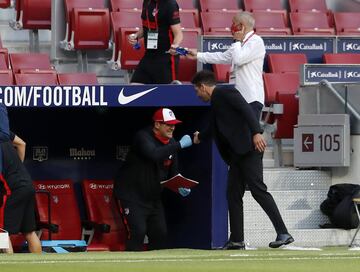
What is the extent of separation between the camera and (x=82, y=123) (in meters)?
14.0

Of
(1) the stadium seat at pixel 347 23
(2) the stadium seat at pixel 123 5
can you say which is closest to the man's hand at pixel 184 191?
(2) the stadium seat at pixel 123 5

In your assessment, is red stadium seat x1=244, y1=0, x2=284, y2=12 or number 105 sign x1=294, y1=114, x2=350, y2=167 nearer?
number 105 sign x1=294, y1=114, x2=350, y2=167

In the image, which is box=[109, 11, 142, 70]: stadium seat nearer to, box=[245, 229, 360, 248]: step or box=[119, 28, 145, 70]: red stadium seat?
box=[119, 28, 145, 70]: red stadium seat

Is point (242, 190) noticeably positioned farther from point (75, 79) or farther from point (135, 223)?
point (75, 79)

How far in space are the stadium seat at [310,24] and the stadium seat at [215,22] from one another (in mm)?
1003

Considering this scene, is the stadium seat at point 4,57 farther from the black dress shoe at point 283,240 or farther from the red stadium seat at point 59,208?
the black dress shoe at point 283,240

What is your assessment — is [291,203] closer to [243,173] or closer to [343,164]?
[343,164]

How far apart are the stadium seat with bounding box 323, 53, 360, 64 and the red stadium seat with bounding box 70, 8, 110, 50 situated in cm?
277

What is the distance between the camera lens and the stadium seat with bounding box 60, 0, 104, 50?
651 inches

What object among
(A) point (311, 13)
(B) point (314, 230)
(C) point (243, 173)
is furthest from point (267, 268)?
(A) point (311, 13)

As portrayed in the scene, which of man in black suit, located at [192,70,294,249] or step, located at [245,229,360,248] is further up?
man in black suit, located at [192,70,294,249]

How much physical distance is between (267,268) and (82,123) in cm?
521

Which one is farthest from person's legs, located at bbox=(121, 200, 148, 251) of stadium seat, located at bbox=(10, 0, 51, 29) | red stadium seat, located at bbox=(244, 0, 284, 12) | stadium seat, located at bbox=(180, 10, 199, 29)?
red stadium seat, located at bbox=(244, 0, 284, 12)

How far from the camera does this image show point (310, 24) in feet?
60.5
